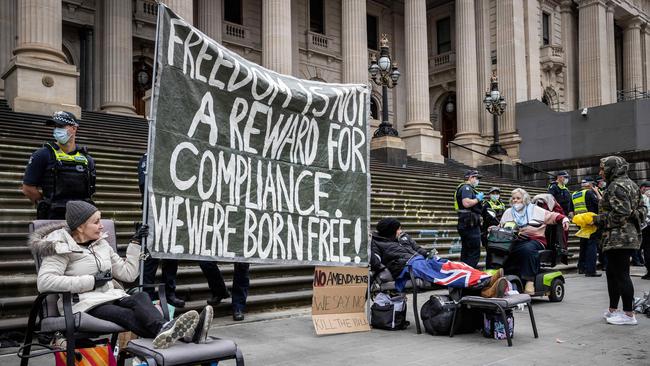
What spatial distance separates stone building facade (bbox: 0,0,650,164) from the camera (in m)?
16.0

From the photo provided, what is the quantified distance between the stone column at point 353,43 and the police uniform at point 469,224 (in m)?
15.9

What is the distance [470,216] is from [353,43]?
16.8 meters

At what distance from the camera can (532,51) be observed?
3144 cm

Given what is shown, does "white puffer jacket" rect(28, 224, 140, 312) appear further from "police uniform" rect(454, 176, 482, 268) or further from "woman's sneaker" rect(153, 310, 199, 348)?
"police uniform" rect(454, 176, 482, 268)

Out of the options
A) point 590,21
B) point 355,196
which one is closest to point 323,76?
point 590,21

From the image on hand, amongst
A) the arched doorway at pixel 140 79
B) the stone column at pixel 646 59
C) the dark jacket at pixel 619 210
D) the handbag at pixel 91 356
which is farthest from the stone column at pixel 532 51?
the handbag at pixel 91 356

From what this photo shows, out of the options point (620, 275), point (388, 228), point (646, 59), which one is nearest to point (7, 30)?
point (388, 228)

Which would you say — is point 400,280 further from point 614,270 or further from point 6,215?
point 6,215

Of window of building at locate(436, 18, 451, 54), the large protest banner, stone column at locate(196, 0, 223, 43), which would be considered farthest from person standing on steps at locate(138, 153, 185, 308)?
window of building at locate(436, 18, 451, 54)

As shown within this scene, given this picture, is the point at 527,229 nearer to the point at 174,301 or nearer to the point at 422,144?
the point at 174,301

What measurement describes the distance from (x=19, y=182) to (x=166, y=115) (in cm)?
613

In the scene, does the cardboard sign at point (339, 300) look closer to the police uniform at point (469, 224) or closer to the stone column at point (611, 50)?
the police uniform at point (469, 224)

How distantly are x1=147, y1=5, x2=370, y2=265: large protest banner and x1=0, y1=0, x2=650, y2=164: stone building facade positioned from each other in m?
11.0

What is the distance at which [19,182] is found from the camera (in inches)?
375
